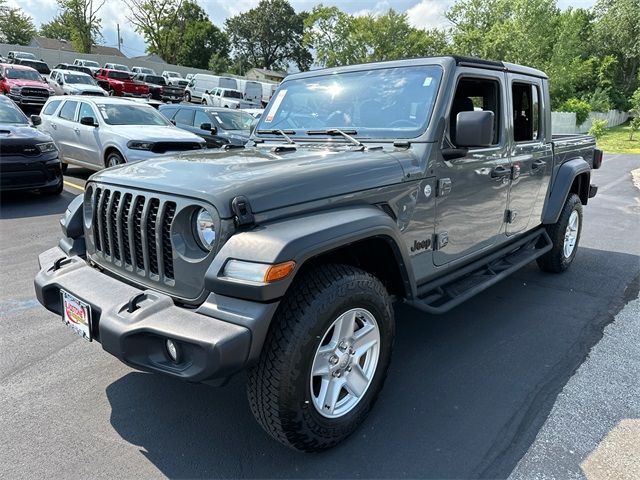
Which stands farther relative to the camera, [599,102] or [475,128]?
[599,102]

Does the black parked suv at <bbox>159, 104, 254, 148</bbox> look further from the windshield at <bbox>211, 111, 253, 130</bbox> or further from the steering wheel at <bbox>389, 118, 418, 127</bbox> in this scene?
the steering wheel at <bbox>389, 118, 418, 127</bbox>

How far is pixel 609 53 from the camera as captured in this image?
42906 mm

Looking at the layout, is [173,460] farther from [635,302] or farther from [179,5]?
[179,5]

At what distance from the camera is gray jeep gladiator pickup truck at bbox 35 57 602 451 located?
6.80ft

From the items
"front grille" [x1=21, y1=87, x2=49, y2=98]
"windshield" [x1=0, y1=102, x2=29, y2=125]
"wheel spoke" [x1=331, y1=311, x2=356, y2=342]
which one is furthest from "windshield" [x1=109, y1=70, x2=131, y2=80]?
"wheel spoke" [x1=331, y1=311, x2=356, y2=342]

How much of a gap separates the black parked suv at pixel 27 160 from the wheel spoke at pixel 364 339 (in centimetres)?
699

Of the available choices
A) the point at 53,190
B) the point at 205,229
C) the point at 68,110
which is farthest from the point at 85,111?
the point at 205,229

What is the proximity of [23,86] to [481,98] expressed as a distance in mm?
22247

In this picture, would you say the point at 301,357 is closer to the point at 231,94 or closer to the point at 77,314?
the point at 77,314

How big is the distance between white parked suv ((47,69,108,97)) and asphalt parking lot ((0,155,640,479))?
1968 centimetres

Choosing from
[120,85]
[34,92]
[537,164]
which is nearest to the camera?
[537,164]

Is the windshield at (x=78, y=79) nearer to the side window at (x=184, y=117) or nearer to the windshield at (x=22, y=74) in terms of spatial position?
the windshield at (x=22, y=74)

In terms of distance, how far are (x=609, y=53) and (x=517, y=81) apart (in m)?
48.1

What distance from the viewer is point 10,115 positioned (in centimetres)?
837
